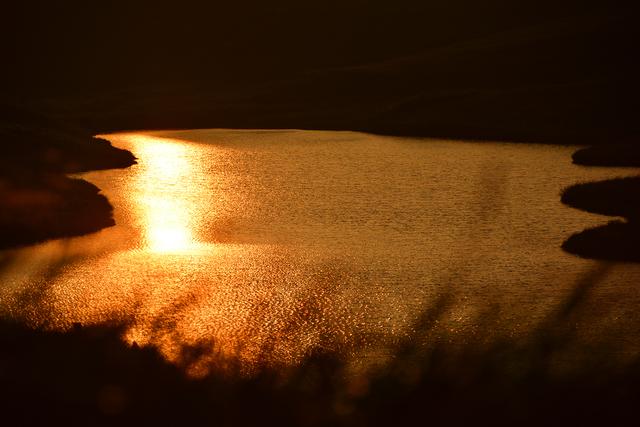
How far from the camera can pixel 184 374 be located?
953 inches

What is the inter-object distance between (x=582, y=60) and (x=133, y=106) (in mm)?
60448

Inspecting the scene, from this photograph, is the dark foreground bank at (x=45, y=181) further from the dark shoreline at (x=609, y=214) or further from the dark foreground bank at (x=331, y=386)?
the dark shoreline at (x=609, y=214)

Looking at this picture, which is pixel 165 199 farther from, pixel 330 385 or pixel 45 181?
pixel 330 385

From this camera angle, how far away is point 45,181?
5206cm

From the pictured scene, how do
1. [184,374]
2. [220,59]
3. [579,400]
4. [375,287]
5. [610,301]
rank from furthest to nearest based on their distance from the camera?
[220,59]
[375,287]
[610,301]
[184,374]
[579,400]

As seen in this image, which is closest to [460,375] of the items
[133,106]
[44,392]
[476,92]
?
[44,392]

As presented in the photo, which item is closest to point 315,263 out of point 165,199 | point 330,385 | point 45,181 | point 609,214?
point 330,385

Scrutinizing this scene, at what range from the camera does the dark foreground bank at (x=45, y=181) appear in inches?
1762

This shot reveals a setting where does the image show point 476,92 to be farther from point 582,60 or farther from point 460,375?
point 460,375

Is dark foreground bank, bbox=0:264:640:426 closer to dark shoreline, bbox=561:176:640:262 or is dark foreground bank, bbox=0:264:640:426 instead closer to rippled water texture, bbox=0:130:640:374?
rippled water texture, bbox=0:130:640:374

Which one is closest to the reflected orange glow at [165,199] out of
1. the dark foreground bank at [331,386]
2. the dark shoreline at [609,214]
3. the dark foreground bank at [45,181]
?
the dark foreground bank at [45,181]

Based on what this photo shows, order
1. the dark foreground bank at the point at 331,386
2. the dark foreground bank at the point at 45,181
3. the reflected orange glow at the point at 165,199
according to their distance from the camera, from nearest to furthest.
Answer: the dark foreground bank at the point at 331,386, the dark foreground bank at the point at 45,181, the reflected orange glow at the point at 165,199

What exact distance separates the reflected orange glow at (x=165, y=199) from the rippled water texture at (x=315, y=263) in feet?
0.49

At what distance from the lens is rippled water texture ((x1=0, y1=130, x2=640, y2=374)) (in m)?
29.4
